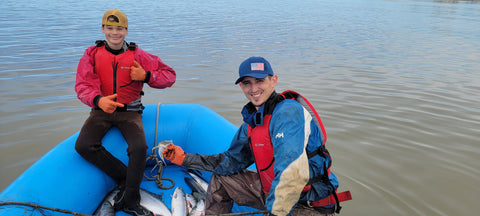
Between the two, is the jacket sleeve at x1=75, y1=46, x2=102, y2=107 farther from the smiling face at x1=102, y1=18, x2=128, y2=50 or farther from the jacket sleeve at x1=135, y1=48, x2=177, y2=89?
the jacket sleeve at x1=135, y1=48, x2=177, y2=89

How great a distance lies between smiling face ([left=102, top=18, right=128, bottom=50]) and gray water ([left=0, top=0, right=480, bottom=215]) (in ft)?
7.09

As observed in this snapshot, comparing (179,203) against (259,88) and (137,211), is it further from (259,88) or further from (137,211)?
(259,88)

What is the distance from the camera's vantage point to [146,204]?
308 cm

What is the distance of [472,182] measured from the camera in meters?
4.20

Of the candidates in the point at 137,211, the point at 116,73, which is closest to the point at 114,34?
the point at 116,73

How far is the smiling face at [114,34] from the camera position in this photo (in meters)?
3.27

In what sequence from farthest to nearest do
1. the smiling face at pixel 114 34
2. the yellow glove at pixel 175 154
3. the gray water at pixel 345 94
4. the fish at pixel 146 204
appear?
1. the gray water at pixel 345 94
2. the smiling face at pixel 114 34
3. the fish at pixel 146 204
4. the yellow glove at pixel 175 154

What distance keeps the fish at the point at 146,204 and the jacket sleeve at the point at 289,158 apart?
129 cm

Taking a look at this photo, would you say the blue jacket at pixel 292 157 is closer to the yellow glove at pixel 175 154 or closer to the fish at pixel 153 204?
the yellow glove at pixel 175 154

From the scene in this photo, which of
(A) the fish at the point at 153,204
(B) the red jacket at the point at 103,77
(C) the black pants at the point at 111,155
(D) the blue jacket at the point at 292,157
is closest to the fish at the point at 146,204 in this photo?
(A) the fish at the point at 153,204

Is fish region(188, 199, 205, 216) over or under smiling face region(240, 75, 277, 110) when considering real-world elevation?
under

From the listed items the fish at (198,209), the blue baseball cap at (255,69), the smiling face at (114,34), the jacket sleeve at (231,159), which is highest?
the smiling face at (114,34)

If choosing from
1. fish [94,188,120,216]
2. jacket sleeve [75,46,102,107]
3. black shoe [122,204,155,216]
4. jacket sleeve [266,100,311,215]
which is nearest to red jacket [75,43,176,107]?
jacket sleeve [75,46,102,107]

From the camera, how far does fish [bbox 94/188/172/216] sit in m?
2.96
